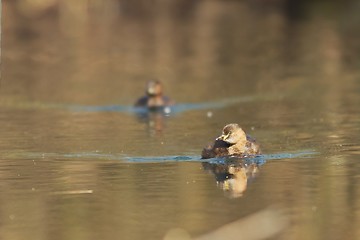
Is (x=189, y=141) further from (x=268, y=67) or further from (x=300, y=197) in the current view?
(x=268, y=67)

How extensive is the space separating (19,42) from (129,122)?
20191 mm

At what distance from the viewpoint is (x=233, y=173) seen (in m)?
13.7

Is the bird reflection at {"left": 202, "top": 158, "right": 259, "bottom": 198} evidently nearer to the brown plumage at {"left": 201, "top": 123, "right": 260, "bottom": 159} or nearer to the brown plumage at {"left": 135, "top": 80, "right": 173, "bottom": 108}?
the brown plumage at {"left": 201, "top": 123, "right": 260, "bottom": 159}

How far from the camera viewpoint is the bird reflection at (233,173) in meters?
12.6

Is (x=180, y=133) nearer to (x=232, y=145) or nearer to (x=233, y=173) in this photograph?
(x=232, y=145)

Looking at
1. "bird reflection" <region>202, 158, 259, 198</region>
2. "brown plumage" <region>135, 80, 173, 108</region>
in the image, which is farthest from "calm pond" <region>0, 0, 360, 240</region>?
"brown plumage" <region>135, 80, 173, 108</region>

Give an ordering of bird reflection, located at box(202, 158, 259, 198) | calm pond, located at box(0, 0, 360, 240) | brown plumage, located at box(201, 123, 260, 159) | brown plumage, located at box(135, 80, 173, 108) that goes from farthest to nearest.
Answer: brown plumage, located at box(135, 80, 173, 108) < brown plumage, located at box(201, 123, 260, 159) < bird reflection, located at box(202, 158, 259, 198) < calm pond, located at box(0, 0, 360, 240)

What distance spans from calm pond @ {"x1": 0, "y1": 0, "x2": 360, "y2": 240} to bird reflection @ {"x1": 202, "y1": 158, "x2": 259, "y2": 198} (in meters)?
0.02

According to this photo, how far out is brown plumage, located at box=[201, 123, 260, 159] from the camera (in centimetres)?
1441

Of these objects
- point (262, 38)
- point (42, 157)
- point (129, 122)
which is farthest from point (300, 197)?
point (262, 38)

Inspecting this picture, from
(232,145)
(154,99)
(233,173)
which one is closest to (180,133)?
(232,145)

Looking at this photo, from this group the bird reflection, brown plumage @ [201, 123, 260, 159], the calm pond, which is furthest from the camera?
brown plumage @ [201, 123, 260, 159]

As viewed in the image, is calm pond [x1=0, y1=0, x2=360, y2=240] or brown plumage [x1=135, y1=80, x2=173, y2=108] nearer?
calm pond [x1=0, y1=0, x2=360, y2=240]

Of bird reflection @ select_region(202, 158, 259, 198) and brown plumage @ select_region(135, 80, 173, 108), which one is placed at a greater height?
brown plumage @ select_region(135, 80, 173, 108)
